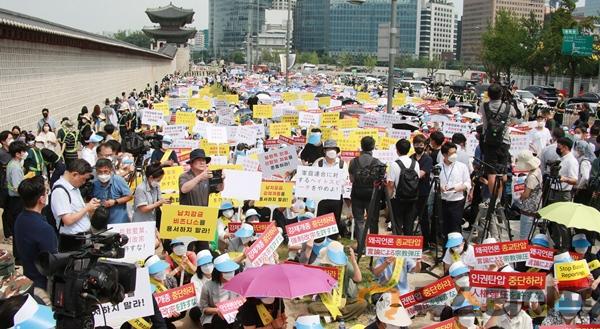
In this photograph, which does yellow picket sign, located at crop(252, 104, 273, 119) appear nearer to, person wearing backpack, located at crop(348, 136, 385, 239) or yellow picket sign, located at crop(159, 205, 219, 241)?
person wearing backpack, located at crop(348, 136, 385, 239)

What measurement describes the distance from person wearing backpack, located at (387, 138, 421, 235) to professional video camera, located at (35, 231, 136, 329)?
14.4ft

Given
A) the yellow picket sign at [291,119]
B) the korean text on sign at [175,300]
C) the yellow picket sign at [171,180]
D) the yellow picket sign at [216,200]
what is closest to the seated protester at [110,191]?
the yellow picket sign at [216,200]

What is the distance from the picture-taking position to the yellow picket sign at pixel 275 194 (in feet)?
27.5

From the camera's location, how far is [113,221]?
7.19 metres

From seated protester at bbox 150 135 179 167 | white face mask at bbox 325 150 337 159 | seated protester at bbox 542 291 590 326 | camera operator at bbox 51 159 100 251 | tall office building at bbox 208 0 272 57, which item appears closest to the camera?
seated protester at bbox 542 291 590 326

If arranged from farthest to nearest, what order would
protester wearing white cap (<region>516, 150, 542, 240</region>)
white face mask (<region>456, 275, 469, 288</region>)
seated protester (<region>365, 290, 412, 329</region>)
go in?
protester wearing white cap (<region>516, 150, 542, 240</region>)
white face mask (<region>456, 275, 469, 288</region>)
seated protester (<region>365, 290, 412, 329</region>)

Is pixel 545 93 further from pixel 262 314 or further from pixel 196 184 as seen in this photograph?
pixel 262 314

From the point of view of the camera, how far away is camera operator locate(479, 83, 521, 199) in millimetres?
8414

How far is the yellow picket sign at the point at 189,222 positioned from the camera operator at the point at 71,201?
123 cm

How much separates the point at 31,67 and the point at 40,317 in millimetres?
15424

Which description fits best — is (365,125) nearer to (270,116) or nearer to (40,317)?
(270,116)

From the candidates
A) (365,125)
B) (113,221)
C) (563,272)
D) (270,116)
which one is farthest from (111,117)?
(563,272)

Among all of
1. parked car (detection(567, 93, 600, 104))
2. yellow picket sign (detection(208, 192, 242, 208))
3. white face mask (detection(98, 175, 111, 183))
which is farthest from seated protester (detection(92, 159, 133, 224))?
parked car (detection(567, 93, 600, 104))

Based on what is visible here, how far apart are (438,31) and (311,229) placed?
133 metres
